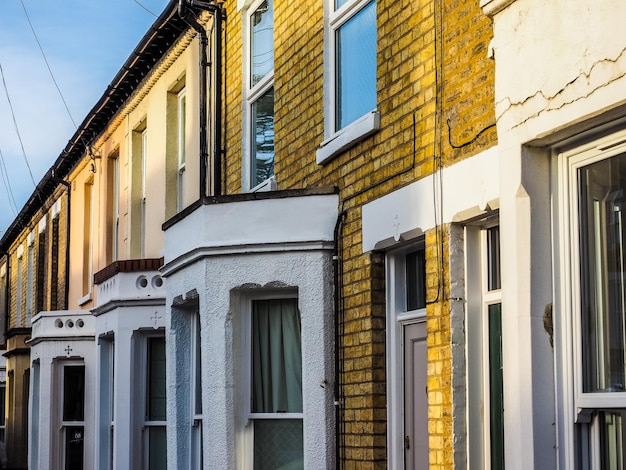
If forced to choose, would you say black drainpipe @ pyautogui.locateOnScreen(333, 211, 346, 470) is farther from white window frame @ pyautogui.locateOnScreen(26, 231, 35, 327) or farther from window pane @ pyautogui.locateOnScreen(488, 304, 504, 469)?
white window frame @ pyautogui.locateOnScreen(26, 231, 35, 327)

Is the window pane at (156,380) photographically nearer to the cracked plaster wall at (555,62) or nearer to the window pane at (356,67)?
the window pane at (356,67)

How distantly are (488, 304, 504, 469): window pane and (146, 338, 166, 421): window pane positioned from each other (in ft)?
25.6

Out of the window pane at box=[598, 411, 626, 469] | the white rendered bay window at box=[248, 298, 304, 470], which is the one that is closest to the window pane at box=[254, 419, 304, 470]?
the white rendered bay window at box=[248, 298, 304, 470]

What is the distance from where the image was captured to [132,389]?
46.5 ft

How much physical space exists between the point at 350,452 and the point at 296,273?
4.88 ft

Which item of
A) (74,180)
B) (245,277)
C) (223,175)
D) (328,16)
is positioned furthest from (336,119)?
(74,180)

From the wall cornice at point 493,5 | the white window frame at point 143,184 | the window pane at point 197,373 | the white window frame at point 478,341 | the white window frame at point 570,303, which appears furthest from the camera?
the white window frame at point 143,184

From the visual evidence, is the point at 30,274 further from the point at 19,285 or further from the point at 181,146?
the point at 181,146

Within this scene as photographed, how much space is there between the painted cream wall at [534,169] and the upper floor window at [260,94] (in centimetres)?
547

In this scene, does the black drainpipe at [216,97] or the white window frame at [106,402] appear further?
the white window frame at [106,402]

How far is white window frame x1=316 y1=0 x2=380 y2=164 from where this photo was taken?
8930 mm

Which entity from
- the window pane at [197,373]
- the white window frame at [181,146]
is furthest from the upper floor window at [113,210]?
the window pane at [197,373]

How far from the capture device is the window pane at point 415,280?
8.33 m

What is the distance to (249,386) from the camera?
32.1ft
